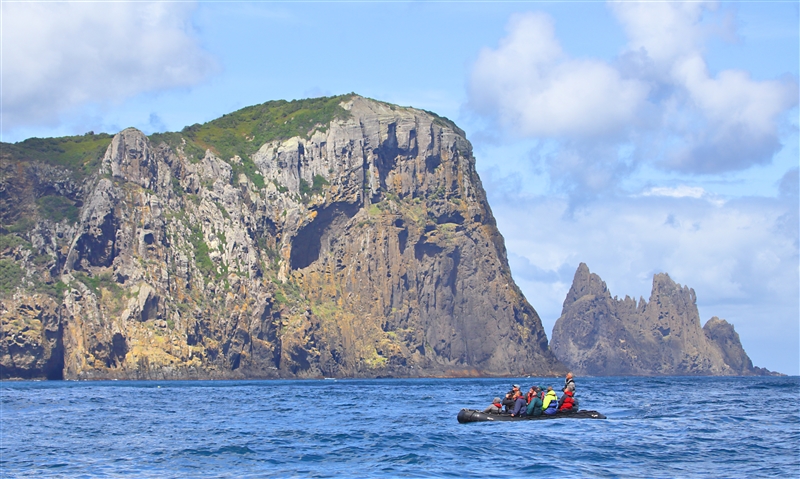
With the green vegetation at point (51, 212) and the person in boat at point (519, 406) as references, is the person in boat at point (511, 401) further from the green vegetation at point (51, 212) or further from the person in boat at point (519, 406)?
the green vegetation at point (51, 212)

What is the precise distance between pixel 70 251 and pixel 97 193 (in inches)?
522

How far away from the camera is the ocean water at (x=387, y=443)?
4469cm

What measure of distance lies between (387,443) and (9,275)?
142648 mm

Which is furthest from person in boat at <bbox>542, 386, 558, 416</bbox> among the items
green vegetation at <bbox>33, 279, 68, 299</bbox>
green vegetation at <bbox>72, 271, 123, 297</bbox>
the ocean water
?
green vegetation at <bbox>33, 279, 68, 299</bbox>

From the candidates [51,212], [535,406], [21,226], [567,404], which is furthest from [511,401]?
[51,212]

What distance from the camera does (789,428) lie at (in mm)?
60594

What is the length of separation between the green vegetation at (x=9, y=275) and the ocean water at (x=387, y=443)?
326 ft

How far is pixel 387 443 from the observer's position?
5372 cm

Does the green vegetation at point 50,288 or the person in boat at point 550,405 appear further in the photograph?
the green vegetation at point 50,288

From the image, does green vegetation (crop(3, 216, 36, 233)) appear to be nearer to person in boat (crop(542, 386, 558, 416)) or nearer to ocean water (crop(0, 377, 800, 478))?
ocean water (crop(0, 377, 800, 478))

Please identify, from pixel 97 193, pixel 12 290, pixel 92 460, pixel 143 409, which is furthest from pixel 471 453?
pixel 97 193

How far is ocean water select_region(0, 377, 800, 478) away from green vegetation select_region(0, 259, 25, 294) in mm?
99387

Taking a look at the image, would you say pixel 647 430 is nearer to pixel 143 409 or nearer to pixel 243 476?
pixel 243 476

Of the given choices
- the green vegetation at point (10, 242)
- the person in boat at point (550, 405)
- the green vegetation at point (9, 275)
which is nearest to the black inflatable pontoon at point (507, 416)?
the person in boat at point (550, 405)
